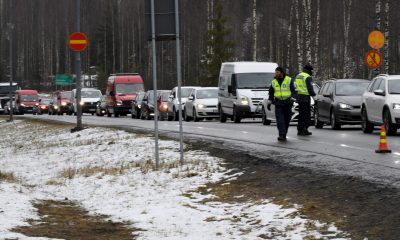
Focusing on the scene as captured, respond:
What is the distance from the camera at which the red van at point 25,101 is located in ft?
278

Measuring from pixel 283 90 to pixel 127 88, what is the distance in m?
37.0

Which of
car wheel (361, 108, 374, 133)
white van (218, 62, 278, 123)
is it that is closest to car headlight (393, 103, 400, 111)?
car wheel (361, 108, 374, 133)

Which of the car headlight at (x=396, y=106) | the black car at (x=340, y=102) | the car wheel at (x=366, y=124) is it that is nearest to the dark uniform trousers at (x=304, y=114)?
the car headlight at (x=396, y=106)

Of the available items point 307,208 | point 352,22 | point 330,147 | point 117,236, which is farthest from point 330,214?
point 352,22

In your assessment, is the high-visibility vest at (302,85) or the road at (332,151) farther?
the high-visibility vest at (302,85)

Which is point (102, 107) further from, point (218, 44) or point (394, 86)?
point (394, 86)

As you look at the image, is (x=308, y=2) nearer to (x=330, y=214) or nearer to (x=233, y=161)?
(x=233, y=161)

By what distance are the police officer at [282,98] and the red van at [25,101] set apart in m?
65.7

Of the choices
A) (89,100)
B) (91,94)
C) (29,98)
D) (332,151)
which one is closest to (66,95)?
(91,94)

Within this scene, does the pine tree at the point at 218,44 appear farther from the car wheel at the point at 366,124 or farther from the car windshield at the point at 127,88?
the car wheel at the point at 366,124

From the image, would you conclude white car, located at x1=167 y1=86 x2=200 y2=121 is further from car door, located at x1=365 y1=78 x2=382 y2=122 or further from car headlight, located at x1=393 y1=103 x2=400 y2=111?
car headlight, located at x1=393 y1=103 x2=400 y2=111

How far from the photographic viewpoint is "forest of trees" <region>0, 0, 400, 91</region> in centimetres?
7125

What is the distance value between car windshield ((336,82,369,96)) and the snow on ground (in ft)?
22.6

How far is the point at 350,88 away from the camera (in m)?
28.3
